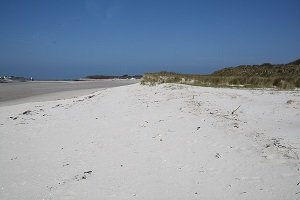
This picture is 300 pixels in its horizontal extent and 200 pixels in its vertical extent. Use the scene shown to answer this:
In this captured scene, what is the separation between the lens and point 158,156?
18.0 feet

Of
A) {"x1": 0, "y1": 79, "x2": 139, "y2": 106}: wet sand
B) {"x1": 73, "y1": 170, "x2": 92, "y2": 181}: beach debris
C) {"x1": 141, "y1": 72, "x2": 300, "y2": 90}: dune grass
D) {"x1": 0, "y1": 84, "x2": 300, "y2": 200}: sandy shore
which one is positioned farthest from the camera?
{"x1": 0, "y1": 79, "x2": 139, "y2": 106}: wet sand

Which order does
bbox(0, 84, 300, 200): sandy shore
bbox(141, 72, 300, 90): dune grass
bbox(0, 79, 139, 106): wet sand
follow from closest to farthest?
bbox(0, 84, 300, 200): sandy shore
bbox(141, 72, 300, 90): dune grass
bbox(0, 79, 139, 106): wet sand

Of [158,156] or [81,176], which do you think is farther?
[158,156]

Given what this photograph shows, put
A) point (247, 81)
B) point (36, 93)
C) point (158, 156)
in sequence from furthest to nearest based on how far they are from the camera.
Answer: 1. point (36, 93)
2. point (247, 81)
3. point (158, 156)

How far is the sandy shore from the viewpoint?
13.9 ft

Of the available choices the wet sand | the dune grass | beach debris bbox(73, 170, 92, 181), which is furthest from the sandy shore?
the wet sand

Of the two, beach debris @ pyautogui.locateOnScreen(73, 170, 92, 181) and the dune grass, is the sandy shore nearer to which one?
beach debris @ pyautogui.locateOnScreen(73, 170, 92, 181)

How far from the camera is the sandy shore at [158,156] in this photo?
13.9 feet

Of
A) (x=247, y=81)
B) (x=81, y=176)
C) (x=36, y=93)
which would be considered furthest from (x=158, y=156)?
(x=36, y=93)

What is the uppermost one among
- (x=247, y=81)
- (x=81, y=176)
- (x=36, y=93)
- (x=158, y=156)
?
(x=247, y=81)

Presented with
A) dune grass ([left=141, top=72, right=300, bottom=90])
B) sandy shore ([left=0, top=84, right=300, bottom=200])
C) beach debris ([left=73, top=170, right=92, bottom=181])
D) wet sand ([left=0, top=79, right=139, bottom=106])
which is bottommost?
wet sand ([left=0, top=79, right=139, bottom=106])

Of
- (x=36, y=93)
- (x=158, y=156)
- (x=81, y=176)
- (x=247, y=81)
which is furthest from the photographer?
(x=36, y=93)

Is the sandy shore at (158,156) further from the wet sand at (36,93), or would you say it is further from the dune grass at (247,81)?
the wet sand at (36,93)

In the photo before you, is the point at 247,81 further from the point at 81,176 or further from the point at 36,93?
the point at 36,93
